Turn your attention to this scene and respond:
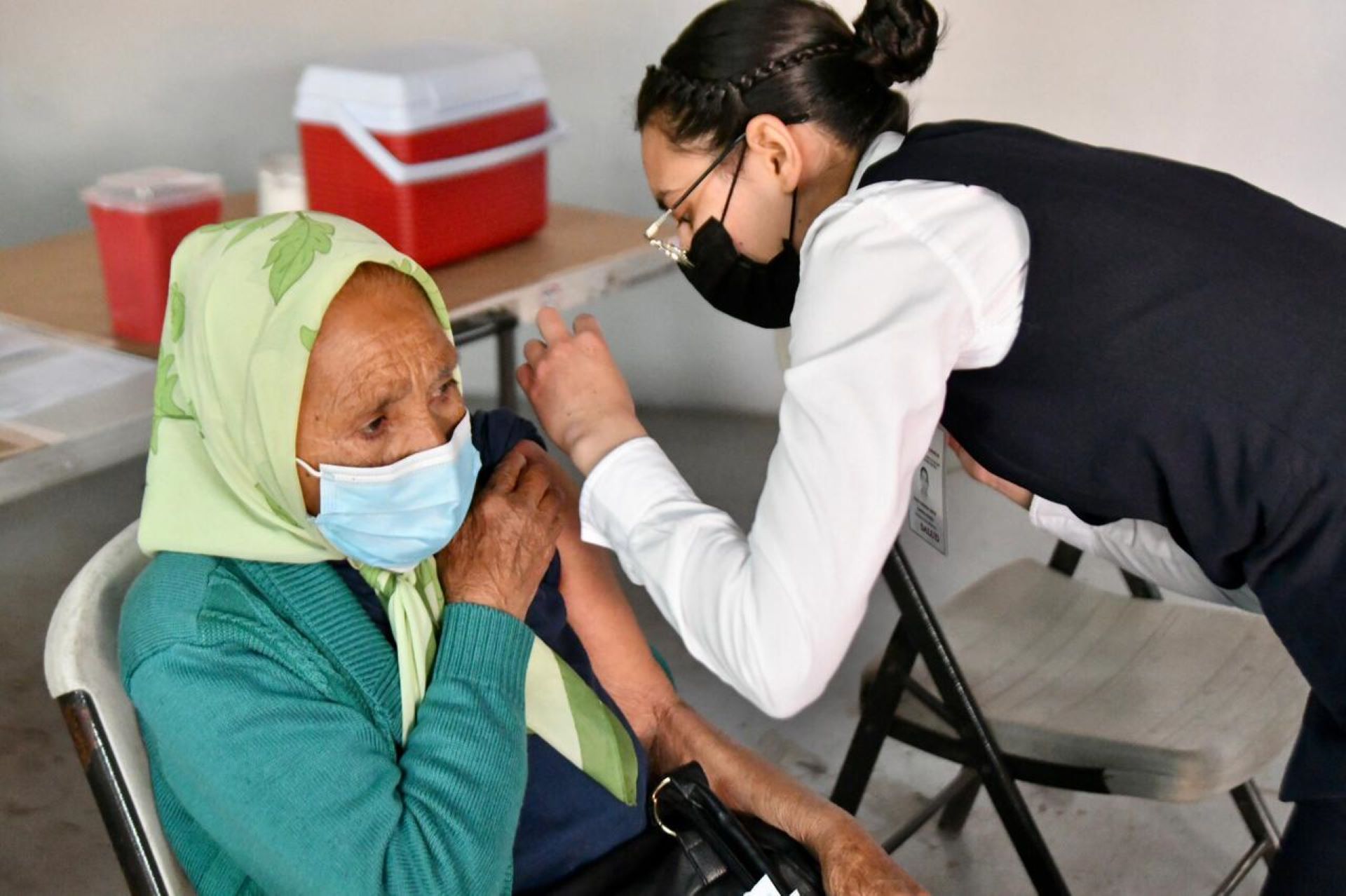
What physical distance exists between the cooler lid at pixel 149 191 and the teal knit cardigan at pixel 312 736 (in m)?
0.93

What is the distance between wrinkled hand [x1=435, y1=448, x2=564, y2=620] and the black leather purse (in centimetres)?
27

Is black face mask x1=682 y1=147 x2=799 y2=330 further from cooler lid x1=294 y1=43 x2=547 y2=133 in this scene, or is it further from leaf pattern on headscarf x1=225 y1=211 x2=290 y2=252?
cooler lid x1=294 y1=43 x2=547 y2=133

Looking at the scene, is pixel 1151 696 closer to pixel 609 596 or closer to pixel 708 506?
pixel 609 596

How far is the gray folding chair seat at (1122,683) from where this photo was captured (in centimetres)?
194

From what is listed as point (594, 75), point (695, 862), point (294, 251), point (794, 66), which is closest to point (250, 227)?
point (294, 251)

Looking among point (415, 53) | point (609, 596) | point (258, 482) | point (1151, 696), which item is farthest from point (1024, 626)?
point (415, 53)

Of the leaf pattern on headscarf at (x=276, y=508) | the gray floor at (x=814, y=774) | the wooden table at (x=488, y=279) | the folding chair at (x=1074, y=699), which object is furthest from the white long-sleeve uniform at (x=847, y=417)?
the gray floor at (x=814, y=774)

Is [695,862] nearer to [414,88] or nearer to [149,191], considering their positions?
[149,191]

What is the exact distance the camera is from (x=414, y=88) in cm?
239

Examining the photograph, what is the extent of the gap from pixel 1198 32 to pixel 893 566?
7.85 feet

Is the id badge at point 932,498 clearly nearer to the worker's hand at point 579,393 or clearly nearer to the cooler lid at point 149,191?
the worker's hand at point 579,393

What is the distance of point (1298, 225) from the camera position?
51.9 inches

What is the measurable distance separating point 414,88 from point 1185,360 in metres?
1.59

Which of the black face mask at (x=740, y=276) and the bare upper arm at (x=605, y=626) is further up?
the black face mask at (x=740, y=276)
